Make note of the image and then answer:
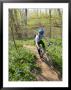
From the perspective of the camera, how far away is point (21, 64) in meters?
0.90

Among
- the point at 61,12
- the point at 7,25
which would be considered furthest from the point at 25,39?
the point at 61,12

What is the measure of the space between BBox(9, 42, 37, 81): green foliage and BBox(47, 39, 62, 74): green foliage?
0.32 ft

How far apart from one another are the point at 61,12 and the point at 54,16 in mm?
43

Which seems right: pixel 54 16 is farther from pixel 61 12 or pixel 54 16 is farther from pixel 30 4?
pixel 30 4

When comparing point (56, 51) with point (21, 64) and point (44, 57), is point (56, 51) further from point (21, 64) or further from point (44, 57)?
point (21, 64)

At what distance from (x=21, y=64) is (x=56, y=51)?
20 cm

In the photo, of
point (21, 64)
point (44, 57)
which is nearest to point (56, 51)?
point (44, 57)

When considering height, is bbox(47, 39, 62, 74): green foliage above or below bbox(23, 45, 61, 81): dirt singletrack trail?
above

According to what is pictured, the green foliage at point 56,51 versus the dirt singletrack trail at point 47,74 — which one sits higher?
the green foliage at point 56,51

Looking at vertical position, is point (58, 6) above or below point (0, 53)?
above

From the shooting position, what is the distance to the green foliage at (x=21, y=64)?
2.95 feet

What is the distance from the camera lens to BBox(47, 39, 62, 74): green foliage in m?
0.90

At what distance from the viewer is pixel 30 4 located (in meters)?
0.91

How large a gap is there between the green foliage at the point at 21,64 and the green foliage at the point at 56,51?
0.32ft
